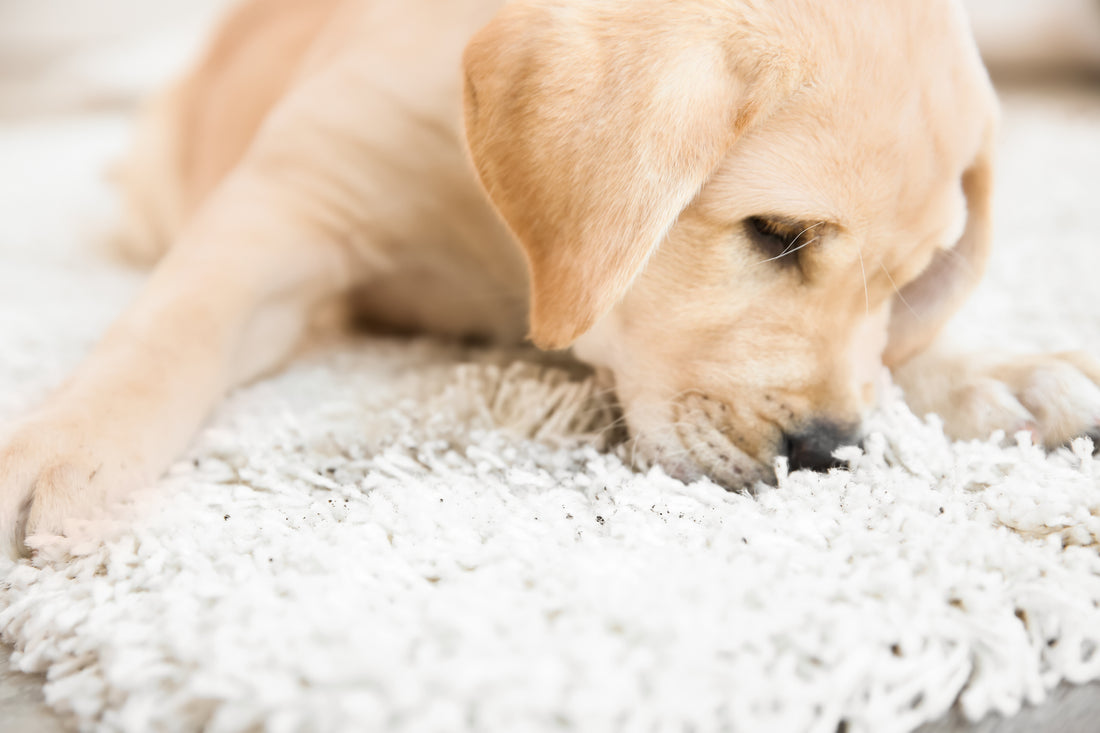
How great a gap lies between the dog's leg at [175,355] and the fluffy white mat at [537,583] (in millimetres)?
51

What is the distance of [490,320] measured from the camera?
62.0 inches

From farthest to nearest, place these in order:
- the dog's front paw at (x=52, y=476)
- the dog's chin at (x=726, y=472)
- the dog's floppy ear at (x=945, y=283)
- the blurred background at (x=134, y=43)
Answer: the blurred background at (x=134, y=43), the dog's floppy ear at (x=945, y=283), the dog's chin at (x=726, y=472), the dog's front paw at (x=52, y=476)

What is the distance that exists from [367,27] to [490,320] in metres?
0.58

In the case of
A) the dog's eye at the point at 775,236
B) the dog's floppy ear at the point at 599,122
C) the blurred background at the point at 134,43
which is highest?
the dog's floppy ear at the point at 599,122

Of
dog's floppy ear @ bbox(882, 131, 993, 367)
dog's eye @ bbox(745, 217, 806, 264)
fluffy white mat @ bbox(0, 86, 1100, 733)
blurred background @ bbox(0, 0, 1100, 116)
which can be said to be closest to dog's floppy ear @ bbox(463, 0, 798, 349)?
dog's eye @ bbox(745, 217, 806, 264)

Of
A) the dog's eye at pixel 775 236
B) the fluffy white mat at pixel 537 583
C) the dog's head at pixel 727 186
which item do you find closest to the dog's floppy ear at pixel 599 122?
the dog's head at pixel 727 186

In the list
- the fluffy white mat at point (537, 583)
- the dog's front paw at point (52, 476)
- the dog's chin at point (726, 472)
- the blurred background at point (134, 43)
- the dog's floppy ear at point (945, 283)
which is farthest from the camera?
the blurred background at point (134, 43)

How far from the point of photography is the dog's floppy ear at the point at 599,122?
3.10ft

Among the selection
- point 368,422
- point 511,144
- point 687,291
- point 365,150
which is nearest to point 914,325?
point 687,291

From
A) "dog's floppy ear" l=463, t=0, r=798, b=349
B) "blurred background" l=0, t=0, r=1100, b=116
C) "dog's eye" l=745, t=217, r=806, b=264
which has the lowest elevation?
"blurred background" l=0, t=0, r=1100, b=116

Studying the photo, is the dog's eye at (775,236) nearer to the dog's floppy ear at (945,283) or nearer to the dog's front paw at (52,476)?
the dog's floppy ear at (945,283)

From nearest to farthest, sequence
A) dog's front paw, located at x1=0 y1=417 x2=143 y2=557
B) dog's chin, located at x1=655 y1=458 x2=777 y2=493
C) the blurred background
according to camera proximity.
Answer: dog's front paw, located at x1=0 y1=417 x2=143 y2=557 → dog's chin, located at x1=655 y1=458 x2=777 y2=493 → the blurred background

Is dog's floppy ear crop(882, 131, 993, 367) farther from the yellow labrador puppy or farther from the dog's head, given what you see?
the dog's head

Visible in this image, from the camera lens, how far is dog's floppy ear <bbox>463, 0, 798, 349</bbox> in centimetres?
94
